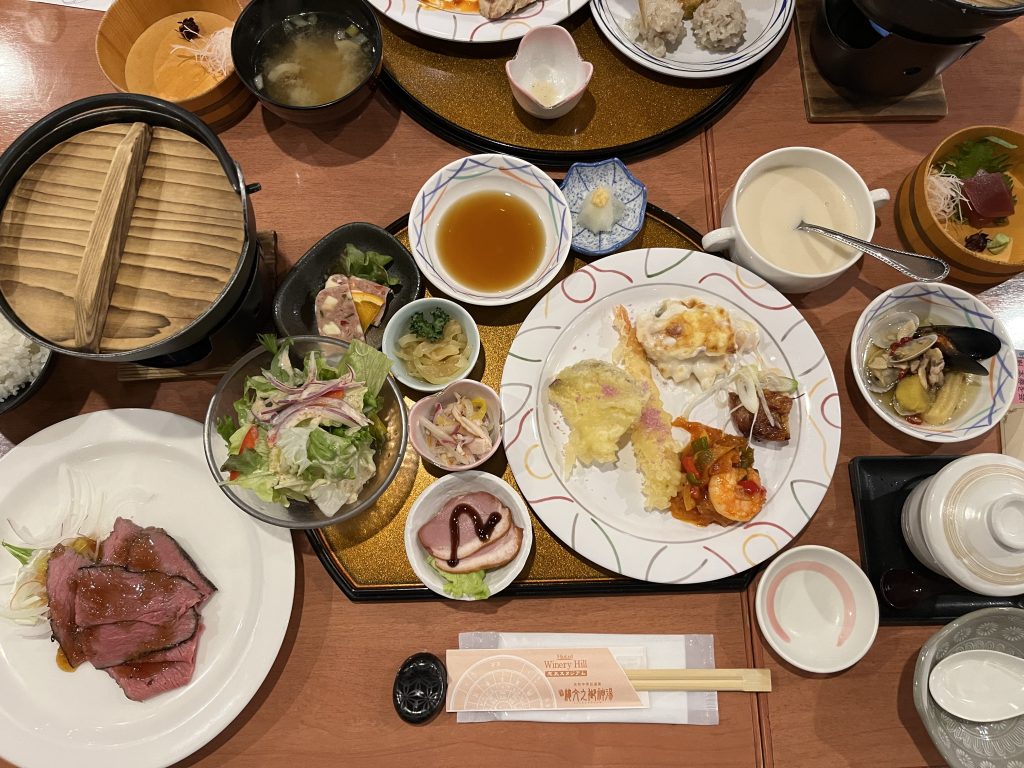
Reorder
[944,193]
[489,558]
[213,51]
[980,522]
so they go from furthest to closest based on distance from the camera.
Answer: [213,51], [944,193], [489,558], [980,522]

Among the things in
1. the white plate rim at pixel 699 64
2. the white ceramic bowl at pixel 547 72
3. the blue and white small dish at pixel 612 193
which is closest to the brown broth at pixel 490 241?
the blue and white small dish at pixel 612 193

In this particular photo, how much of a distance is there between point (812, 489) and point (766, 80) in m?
1.52

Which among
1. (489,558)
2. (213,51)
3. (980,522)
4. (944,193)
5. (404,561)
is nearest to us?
(980,522)

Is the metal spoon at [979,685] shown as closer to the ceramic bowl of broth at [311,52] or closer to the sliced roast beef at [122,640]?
the sliced roast beef at [122,640]

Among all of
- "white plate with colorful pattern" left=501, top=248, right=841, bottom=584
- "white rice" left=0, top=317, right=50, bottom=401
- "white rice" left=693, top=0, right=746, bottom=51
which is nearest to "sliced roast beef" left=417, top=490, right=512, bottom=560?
"white plate with colorful pattern" left=501, top=248, right=841, bottom=584

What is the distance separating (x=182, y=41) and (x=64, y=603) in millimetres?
1906

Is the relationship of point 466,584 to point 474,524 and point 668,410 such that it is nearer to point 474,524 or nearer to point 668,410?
point 474,524

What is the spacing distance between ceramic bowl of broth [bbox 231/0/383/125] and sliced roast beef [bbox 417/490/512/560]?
1382 millimetres

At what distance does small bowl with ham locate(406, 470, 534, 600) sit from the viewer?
171cm

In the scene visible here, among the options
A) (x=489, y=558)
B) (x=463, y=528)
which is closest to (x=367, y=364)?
(x=463, y=528)

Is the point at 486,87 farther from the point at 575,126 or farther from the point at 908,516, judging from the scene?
the point at 908,516

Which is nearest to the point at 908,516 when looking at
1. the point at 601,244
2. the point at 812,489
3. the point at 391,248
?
the point at 812,489

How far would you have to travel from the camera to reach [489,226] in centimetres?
204

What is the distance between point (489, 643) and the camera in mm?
1777
